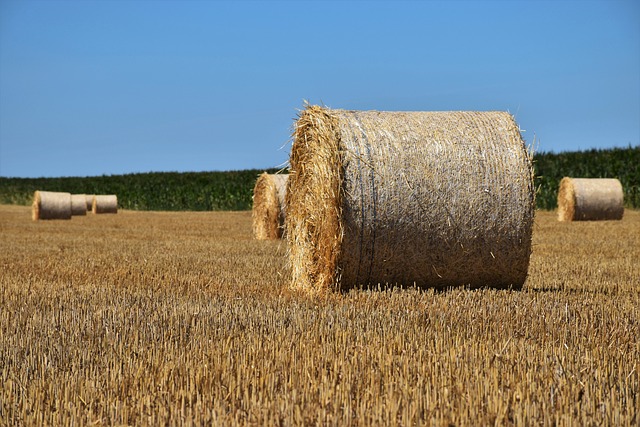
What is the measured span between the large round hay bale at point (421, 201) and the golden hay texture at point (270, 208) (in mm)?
8943

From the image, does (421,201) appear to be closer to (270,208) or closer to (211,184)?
(270,208)

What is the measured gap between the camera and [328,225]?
7.62 m

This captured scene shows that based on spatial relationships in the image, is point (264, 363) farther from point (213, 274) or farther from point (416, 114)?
point (213, 274)

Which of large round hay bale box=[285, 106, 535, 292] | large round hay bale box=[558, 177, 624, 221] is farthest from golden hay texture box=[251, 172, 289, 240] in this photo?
large round hay bale box=[558, 177, 624, 221]

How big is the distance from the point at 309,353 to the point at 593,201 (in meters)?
19.1

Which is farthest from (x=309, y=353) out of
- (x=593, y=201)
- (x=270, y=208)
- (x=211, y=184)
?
(x=211, y=184)

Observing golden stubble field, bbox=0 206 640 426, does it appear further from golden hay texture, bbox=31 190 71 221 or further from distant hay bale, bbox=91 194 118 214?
distant hay bale, bbox=91 194 118 214

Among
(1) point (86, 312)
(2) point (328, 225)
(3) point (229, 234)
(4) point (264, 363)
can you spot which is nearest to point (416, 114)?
(2) point (328, 225)

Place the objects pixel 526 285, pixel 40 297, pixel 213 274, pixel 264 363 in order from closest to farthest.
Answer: pixel 264 363
pixel 40 297
pixel 526 285
pixel 213 274

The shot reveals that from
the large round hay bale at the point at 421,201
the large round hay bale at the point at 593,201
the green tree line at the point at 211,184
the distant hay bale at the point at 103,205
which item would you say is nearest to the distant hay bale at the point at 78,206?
the distant hay bale at the point at 103,205

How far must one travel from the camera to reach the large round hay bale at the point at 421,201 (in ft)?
24.1

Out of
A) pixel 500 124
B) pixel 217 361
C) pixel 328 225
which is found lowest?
pixel 217 361

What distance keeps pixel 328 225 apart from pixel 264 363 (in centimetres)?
340

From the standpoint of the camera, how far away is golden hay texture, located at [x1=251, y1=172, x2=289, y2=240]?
1683 cm
